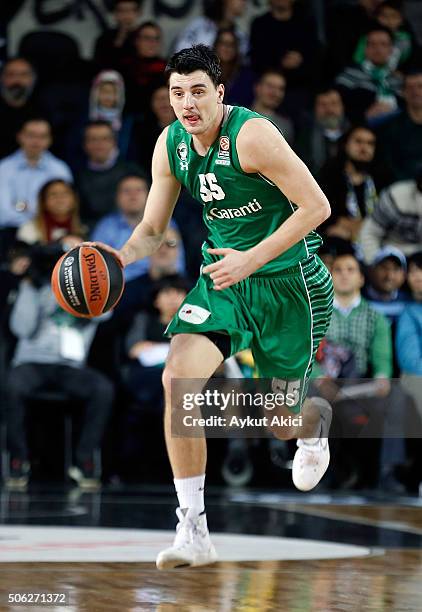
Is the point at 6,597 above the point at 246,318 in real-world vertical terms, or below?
below

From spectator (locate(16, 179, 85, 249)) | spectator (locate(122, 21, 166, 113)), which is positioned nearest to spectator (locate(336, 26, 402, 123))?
spectator (locate(122, 21, 166, 113))

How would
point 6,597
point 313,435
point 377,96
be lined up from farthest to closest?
1. point 377,96
2. point 313,435
3. point 6,597

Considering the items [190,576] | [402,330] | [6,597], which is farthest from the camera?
[402,330]

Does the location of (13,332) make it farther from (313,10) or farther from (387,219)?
(313,10)

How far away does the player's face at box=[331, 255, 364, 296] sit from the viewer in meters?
8.98

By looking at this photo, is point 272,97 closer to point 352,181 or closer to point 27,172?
point 352,181

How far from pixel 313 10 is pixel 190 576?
8.70 meters

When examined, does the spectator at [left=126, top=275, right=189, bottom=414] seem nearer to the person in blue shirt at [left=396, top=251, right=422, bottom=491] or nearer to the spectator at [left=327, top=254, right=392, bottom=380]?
the spectator at [left=327, top=254, right=392, bottom=380]

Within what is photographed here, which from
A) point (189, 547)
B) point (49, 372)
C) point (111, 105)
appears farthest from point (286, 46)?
point (189, 547)

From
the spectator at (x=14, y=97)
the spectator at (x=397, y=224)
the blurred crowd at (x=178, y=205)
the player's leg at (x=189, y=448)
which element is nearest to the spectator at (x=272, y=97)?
the blurred crowd at (x=178, y=205)

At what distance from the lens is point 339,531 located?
22.0 feet

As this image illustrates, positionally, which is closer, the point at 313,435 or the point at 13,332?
the point at 313,435

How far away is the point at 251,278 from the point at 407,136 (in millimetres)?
6429

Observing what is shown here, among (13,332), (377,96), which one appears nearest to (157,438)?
(13,332)
